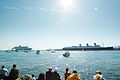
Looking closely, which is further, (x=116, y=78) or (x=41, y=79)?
(x=116, y=78)

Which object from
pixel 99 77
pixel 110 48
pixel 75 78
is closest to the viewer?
pixel 99 77

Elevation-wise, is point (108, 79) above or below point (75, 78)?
below

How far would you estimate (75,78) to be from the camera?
7180 millimetres

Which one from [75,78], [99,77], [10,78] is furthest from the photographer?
[10,78]

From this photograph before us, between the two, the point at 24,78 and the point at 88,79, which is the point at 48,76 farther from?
the point at 88,79

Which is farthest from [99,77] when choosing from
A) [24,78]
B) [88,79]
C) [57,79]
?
[88,79]

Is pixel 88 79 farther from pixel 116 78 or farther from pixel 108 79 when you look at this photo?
pixel 116 78

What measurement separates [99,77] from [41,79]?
14.8ft

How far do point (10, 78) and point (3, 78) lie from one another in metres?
0.76

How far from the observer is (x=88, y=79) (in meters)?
18.5

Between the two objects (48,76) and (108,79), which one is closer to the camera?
(48,76)

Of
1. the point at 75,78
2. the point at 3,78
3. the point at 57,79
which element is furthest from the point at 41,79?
the point at 3,78

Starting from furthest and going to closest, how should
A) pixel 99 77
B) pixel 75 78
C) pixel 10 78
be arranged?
pixel 10 78, pixel 75 78, pixel 99 77

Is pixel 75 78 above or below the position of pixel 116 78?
above
